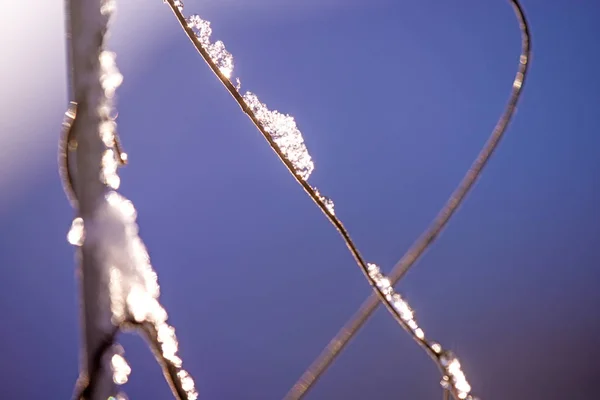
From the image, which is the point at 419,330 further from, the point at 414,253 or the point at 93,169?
the point at 93,169

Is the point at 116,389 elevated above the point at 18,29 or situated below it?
above

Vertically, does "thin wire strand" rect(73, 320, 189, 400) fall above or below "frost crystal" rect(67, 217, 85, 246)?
below

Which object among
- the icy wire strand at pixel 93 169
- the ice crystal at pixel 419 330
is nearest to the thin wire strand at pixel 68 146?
the icy wire strand at pixel 93 169

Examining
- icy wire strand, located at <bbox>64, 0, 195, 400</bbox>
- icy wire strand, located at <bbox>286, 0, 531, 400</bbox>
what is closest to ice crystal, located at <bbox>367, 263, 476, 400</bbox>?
icy wire strand, located at <bbox>286, 0, 531, 400</bbox>

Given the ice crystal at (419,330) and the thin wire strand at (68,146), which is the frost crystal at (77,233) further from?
the ice crystal at (419,330)

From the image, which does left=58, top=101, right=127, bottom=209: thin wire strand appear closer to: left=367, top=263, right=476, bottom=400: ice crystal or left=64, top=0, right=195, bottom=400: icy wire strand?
left=64, top=0, right=195, bottom=400: icy wire strand

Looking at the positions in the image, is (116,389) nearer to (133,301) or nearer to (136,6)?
(133,301)

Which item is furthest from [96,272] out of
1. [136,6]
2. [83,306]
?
[136,6]
